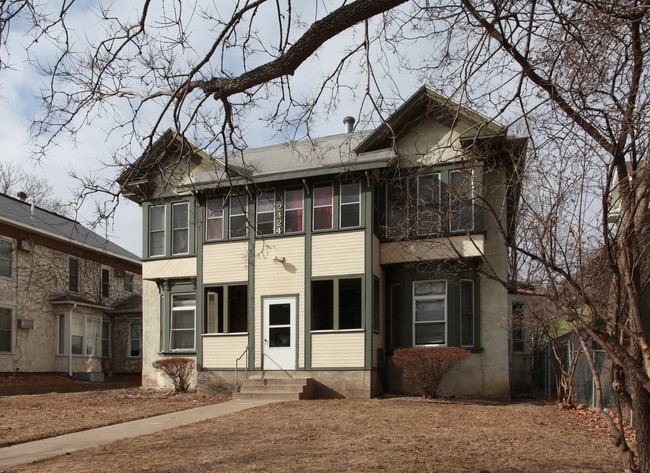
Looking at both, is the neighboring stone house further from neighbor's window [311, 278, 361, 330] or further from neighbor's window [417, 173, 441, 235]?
neighbor's window [417, 173, 441, 235]

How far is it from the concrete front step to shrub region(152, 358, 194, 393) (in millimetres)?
1968

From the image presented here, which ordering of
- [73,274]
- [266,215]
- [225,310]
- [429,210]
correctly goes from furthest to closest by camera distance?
[73,274] < [266,215] < [225,310] < [429,210]

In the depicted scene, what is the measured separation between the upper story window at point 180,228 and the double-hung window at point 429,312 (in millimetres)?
7316

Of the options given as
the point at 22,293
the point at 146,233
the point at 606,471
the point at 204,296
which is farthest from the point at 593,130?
the point at 22,293

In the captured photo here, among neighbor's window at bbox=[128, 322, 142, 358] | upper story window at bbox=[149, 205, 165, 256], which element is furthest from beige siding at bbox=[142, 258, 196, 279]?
neighbor's window at bbox=[128, 322, 142, 358]

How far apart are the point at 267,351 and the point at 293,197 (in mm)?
4354

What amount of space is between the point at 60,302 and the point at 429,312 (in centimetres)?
1675

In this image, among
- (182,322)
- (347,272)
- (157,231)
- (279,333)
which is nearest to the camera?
(347,272)

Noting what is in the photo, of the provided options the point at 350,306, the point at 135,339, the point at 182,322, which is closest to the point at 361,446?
the point at 350,306

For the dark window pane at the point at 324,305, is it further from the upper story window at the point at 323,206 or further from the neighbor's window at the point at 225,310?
the upper story window at the point at 323,206

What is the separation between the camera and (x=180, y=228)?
19.2m

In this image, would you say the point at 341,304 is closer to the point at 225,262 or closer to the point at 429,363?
the point at 225,262

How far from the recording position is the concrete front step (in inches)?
600

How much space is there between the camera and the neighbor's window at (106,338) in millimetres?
28875
